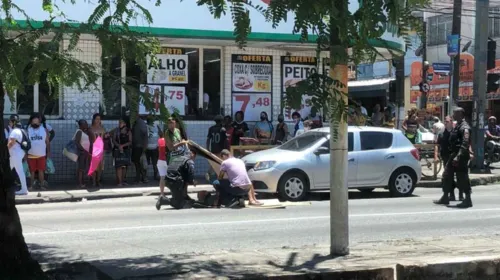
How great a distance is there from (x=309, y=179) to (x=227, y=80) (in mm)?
6350

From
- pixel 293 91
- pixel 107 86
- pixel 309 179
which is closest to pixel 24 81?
pixel 107 86

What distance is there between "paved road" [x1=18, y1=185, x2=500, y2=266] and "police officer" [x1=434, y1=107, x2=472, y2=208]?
1.83 feet

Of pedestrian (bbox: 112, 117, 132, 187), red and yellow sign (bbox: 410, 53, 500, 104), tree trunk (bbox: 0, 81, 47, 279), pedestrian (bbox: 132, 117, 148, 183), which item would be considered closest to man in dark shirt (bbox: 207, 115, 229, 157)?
pedestrian (bbox: 132, 117, 148, 183)

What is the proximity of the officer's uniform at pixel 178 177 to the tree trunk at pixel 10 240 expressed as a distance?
7.07 meters

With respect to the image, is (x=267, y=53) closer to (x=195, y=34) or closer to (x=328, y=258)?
(x=195, y=34)

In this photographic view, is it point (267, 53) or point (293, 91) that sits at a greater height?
point (267, 53)

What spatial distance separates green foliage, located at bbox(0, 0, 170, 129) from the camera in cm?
496

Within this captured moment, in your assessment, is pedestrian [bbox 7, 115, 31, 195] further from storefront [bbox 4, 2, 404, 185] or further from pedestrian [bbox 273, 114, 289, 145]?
pedestrian [bbox 273, 114, 289, 145]

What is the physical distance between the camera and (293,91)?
4.50 meters

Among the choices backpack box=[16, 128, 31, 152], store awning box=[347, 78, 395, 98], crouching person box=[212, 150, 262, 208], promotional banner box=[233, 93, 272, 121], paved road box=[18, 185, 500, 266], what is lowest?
paved road box=[18, 185, 500, 266]

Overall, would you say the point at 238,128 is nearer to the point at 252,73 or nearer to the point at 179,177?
the point at 252,73

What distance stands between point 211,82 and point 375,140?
21.3 feet

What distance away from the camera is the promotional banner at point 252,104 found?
1948 cm

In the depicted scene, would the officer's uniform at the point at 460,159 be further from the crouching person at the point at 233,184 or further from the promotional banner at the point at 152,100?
the promotional banner at the point at 152,100
